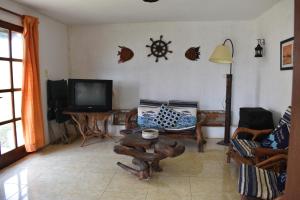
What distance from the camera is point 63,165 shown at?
3484 mm

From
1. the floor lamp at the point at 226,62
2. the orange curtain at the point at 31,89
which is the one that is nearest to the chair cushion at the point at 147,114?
the floor lamp at the point at 226,62

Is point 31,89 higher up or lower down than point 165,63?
lower down

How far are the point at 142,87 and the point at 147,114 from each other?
2.50 ft

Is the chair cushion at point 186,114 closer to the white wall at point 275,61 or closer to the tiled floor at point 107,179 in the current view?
the tiled floor at point 107,179

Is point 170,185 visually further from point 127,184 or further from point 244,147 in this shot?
point 244,147

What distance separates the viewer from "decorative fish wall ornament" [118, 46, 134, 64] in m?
5.14

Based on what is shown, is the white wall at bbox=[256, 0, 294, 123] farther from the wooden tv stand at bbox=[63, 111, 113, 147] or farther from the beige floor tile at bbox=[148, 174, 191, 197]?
the wooden tv stand at bbox=[63, 111, 113, 147]

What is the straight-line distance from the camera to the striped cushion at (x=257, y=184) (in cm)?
192

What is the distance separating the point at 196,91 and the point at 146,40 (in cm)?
144

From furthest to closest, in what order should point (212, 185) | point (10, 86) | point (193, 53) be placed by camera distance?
1. point (193, 53)
2. point (10, 86)
3. point (212, 185)

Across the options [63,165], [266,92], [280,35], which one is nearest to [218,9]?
[280,35]

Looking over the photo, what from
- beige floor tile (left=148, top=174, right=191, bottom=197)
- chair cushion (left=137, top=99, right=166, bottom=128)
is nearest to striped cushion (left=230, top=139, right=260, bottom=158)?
beige floor tile (left=148, top=174, right=191, bottom=197)

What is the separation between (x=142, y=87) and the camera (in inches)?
204

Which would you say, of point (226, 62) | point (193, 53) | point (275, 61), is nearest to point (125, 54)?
point (193, 53)
